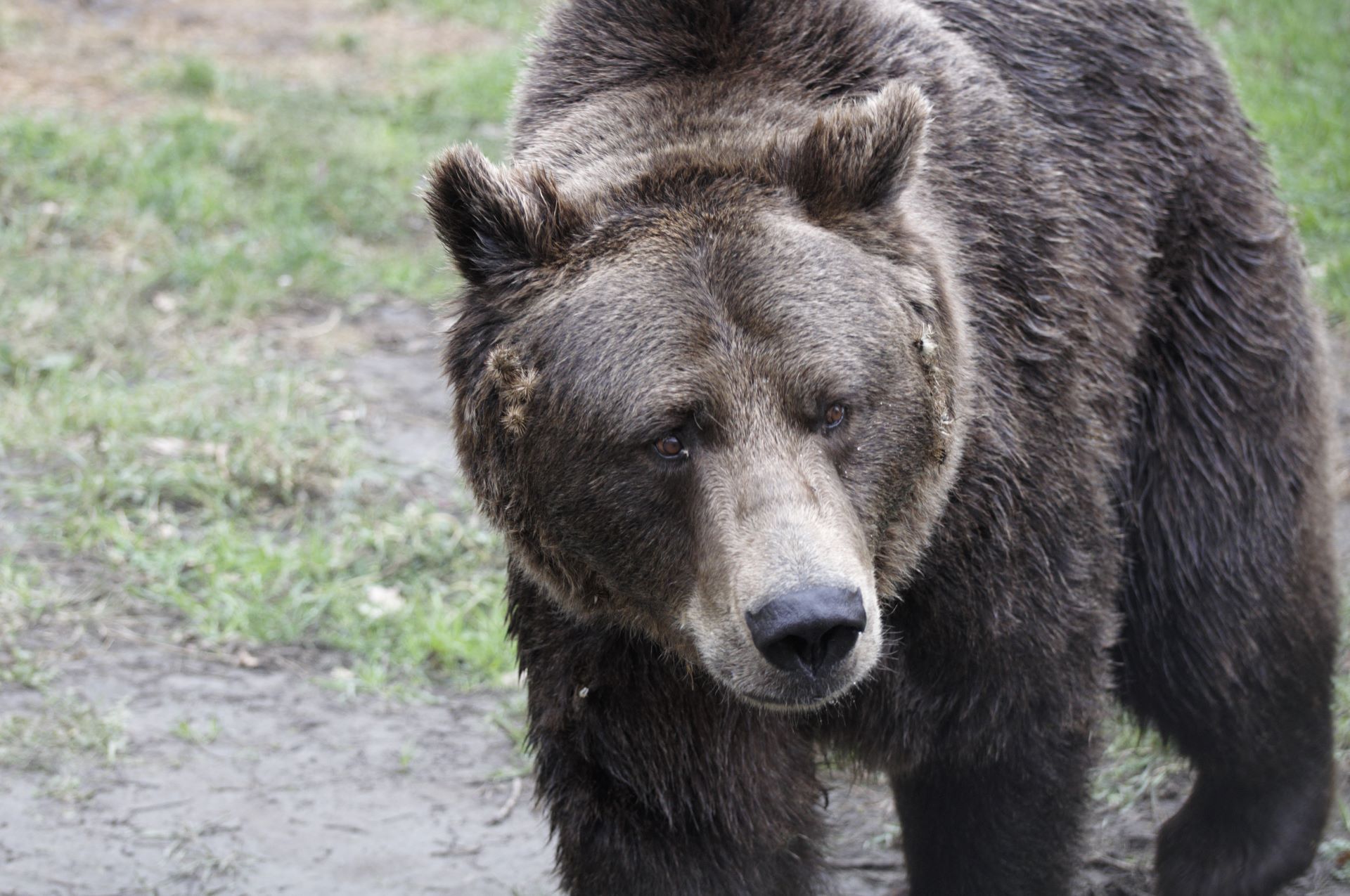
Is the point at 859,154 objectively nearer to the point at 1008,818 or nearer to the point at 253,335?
the point at 1008,818

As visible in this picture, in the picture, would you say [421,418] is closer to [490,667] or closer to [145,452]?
[145,452]

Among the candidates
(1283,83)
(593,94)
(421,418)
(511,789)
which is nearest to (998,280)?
(593,94)

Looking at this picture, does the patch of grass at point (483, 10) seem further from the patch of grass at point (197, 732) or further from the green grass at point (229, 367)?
the patch of grass at point (197, 732)

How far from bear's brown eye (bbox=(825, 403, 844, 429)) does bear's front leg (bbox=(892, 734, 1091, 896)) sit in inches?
41.4

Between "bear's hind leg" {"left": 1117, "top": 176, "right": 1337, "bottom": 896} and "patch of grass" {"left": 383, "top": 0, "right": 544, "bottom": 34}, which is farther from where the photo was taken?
"patch of grass" {"left": 383, "top": 0, "right": 544, "bottom": 34}

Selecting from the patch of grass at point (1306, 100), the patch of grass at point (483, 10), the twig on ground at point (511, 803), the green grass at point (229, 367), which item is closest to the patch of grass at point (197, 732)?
the green grass at point (229, 367)

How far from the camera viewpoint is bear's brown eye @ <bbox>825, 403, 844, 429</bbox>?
10.0 feet

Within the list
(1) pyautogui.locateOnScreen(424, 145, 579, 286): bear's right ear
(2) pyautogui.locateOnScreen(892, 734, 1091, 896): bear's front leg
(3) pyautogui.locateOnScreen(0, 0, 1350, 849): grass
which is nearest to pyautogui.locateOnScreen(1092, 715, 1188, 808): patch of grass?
(3) pyautogui.locateOnScreen(0, 0, 1350, 849): grass

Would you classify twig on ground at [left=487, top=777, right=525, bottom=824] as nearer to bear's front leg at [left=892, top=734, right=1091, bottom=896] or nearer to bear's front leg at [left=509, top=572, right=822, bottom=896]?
bear's front leg at [left=509, top=572, right=822, bottom=896]

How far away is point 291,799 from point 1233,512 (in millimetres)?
3030

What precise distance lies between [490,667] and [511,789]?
1.93 feet

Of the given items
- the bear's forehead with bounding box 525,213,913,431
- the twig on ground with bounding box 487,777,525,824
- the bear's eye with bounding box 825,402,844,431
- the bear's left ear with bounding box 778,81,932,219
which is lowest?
the twig on ground with bounding box 487,777,525,824

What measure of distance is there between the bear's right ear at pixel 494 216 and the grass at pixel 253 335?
2.64m

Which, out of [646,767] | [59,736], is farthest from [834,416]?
[59,736]
